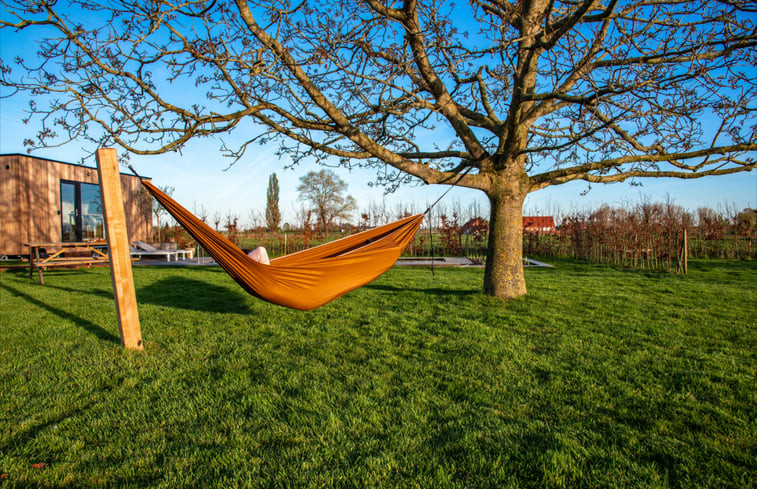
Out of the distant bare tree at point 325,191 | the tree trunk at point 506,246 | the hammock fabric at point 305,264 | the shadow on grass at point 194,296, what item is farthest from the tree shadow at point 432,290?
the distant bare tree at point 325,191

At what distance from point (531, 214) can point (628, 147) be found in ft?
27.1

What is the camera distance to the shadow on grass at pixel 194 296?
4074 mm

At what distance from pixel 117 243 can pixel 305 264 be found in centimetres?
126

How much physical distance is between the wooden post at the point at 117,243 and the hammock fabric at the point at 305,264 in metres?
0.35

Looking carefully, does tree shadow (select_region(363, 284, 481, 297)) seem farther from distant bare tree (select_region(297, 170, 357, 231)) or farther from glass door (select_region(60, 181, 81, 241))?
distant bare tree (select_region(297, 170, 357, 231))

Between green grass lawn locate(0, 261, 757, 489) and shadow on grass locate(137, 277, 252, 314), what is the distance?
1.13 feet

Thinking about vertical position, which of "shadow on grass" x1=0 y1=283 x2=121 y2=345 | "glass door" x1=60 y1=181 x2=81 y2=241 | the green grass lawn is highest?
"glass door" x1=60 y1=181 x2=81 y2=241

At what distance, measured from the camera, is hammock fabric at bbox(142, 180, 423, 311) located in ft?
8.21

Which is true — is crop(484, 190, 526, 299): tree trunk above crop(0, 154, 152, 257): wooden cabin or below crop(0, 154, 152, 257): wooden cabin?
below

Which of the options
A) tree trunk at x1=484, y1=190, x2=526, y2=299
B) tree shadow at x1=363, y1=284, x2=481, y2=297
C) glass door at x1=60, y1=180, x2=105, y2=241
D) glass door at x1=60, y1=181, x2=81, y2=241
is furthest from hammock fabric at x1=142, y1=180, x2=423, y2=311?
glass door at x1=60, y1=181, x2=81, y2=241

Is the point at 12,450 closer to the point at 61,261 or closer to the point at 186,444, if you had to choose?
the point at 186,444

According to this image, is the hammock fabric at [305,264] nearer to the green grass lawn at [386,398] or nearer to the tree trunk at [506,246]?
the green grass lawn at [386,398]

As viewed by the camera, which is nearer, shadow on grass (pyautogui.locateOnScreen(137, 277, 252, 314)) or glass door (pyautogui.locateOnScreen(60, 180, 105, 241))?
shadow on grass (pyautogui.locateOnScreen(137, 277, 252, 314))

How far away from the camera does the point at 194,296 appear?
186 inches
